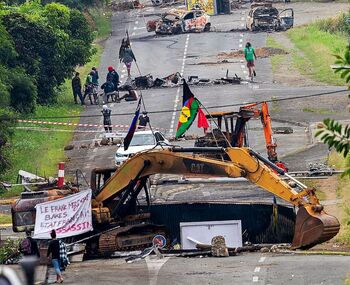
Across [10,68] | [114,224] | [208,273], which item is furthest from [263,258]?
[10,68]

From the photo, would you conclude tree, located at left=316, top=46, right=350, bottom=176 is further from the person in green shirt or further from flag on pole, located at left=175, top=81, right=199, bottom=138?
the person in green shirt

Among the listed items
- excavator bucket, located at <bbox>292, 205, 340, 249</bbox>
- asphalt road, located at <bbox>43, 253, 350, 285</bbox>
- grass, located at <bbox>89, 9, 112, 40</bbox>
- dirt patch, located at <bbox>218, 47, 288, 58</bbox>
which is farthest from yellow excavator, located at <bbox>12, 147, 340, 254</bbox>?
grass, located at <bbox>89, 9, 112, 40</bbox>

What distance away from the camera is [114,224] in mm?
31891

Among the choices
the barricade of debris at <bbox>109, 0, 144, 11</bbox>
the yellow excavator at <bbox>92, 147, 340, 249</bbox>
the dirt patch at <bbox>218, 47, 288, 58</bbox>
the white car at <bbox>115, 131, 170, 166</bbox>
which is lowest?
the barricade of debris at <bbox>109, 0, 144, 11</bbox>

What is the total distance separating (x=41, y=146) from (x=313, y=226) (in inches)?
873

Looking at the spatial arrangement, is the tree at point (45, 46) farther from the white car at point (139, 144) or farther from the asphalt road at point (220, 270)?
the asphalt road at point (220, 270)

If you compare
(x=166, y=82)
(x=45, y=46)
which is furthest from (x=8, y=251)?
(x=166, y=82)

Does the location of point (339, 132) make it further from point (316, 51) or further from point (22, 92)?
point (316, 51)

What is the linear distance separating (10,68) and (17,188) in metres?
12.6

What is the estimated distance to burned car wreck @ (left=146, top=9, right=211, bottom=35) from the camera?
77438 mm

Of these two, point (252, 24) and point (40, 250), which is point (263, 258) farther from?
point (252, 24)

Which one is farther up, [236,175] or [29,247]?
[236,175]

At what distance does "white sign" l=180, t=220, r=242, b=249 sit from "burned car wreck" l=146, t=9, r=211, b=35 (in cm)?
4591

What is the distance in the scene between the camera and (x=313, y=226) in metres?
28.6
